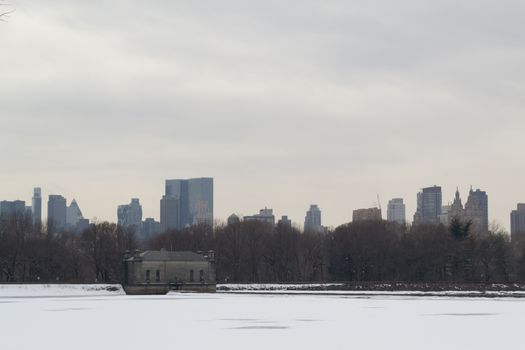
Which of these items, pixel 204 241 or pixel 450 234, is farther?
pixel 204 241

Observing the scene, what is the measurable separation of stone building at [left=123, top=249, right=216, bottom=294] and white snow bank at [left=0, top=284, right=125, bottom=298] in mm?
2761

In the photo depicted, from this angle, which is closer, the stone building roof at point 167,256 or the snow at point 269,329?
the snow at point 269,329

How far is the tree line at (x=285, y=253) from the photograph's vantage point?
5369 inches

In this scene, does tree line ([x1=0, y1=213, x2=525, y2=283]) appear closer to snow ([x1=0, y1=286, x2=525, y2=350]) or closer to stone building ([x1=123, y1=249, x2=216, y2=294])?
stone building ([x1=123, y1=249, x2=216, y2=294])

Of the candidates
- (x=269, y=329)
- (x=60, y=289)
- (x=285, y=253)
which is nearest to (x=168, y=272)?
(x=60, y=289)

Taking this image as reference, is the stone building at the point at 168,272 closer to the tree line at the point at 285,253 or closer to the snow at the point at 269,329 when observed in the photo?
the tree line at the point at 285,253

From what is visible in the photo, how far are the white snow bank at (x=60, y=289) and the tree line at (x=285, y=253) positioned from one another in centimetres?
1041

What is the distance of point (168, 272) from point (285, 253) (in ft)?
99.0

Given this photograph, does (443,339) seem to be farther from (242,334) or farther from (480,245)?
(480,245)

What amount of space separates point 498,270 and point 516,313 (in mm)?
88866

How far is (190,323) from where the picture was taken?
45.6 metres

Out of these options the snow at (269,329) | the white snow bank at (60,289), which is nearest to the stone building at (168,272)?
the white snow bank at (60,289)

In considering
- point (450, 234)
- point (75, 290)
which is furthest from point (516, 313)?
point (450, 234)

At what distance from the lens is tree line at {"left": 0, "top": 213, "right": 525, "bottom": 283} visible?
447 feet
